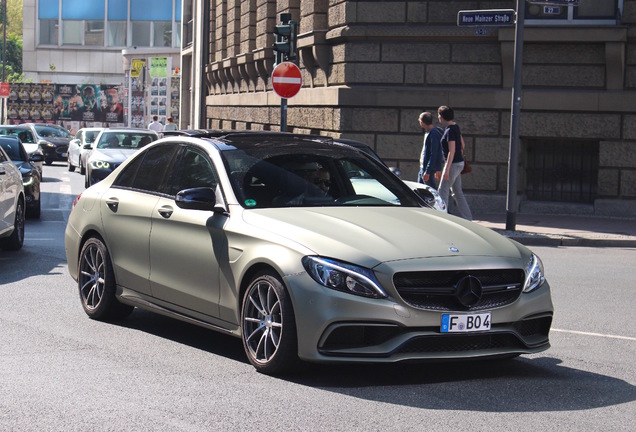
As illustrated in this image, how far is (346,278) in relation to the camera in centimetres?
673

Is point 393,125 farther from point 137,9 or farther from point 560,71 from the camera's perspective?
point 137,9

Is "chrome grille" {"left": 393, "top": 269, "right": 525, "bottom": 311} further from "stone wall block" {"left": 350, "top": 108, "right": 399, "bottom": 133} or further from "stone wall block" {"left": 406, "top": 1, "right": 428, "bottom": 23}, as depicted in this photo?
"stone wall block" {"left": 350, "top": 108, "right": 399, "bottom": 133}

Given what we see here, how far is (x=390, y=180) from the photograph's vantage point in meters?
8.64

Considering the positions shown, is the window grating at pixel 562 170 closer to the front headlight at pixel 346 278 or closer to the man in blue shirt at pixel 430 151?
the man in blue shirt at pixel 430 151

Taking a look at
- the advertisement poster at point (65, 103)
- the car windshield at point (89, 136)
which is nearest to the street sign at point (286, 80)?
the car windshield at point (89, 136)

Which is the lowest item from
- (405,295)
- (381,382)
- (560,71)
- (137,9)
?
(381,382)

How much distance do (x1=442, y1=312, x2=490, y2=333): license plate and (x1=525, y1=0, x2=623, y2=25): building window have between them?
597 inches

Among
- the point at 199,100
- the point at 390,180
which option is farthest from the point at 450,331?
the point at 199,100

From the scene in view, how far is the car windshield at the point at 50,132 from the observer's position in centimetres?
4700

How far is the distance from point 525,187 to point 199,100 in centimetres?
2259

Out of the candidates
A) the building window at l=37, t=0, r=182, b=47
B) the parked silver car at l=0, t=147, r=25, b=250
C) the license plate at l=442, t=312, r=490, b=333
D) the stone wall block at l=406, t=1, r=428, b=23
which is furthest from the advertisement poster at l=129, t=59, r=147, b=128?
the license plate at l=442, t=312, r=490, b=333

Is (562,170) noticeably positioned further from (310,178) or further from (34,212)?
(310,178)

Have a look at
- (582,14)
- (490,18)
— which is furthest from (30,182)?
(582,14)

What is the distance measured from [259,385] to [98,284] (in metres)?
2.65
